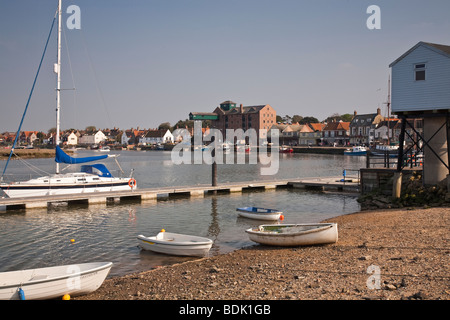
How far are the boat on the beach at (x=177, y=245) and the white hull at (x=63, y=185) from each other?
58.0 feet

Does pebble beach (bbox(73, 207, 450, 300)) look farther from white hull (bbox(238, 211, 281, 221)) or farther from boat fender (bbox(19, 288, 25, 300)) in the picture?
white hull (bbox(238, 211, 281, 221))

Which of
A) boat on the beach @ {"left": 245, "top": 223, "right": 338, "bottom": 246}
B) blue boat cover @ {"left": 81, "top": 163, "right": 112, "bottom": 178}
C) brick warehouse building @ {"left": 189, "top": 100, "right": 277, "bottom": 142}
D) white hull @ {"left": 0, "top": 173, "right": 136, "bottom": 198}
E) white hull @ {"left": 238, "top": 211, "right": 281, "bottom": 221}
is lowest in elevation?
white hull @ {"left": 238, "top": 211, "right": 281, "bottom": 221}

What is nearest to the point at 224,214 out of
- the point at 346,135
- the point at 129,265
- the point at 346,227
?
the point at 346,227

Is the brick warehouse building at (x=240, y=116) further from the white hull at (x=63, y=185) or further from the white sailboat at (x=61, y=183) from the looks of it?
the white hull at (x=63, y=185)

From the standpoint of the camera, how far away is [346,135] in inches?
5901

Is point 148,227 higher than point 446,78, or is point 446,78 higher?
point 446,78

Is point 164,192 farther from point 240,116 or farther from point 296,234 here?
point 240,116

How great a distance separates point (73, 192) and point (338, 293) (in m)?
29.0

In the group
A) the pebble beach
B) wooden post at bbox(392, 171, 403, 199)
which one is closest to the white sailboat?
the pebble beach

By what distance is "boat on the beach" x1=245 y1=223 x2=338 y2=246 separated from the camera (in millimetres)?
17422

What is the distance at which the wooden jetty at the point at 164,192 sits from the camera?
104 feet

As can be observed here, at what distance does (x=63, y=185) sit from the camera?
3453 cm

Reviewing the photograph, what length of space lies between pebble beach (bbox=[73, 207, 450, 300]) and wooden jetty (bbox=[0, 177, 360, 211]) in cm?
1894
